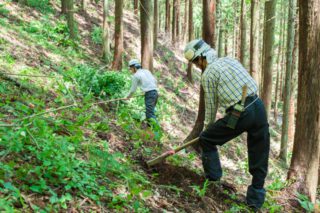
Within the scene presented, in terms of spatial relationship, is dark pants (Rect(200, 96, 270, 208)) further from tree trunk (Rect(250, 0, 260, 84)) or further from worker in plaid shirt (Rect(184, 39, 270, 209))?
tree trunk (Rect(250, 0, 260, 84))

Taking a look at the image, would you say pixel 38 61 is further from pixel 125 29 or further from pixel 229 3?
pixel 229 3

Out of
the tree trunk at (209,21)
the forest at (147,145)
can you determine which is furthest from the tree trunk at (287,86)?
the tree trunk at (209,21)

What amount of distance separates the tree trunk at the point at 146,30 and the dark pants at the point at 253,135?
19.0ft

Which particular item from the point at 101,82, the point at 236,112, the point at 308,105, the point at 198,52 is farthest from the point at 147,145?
the point at 101,82

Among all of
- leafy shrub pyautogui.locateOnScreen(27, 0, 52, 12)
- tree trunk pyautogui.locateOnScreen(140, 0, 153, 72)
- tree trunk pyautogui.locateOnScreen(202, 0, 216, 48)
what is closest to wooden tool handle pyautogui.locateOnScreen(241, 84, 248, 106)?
tree trunk pyautogui.locateOnScreen(202, 0, 216, 48)

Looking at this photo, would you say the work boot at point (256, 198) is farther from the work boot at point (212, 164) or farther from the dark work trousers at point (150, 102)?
the dark work trousers at point (150, 102)

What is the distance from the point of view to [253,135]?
15.0ft

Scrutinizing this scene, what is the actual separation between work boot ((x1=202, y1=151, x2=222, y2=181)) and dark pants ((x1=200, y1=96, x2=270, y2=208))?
0.29ft

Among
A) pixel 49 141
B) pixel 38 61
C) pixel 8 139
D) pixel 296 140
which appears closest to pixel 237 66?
pixel 296 140

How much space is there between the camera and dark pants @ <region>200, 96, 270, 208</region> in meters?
4.50

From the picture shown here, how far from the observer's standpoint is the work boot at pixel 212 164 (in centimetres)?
490

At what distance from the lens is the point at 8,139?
133 inches

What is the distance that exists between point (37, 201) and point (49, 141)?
0.82m

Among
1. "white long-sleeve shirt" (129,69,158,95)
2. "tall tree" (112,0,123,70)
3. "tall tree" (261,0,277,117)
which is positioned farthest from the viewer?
"tall tree" (112,0,123,70)
